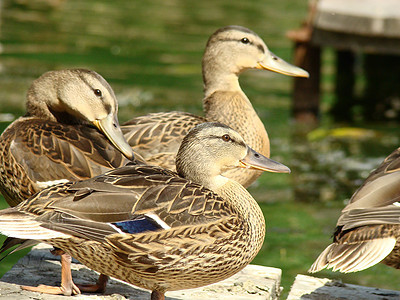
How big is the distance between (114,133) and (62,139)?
0.95ft

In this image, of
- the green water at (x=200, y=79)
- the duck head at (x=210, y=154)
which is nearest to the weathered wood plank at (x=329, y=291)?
the green water at (x=200, y=79)

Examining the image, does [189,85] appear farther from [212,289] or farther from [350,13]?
[212,289]

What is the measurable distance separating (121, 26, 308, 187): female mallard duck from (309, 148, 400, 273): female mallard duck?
1096mm

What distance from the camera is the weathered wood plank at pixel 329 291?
436cm

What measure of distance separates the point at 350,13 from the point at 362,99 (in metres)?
2.89

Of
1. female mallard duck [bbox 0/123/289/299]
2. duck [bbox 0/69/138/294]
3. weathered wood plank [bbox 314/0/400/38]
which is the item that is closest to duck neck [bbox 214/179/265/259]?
female mallard duck [bbox 0/123/289/299]

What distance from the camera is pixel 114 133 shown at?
435 cm

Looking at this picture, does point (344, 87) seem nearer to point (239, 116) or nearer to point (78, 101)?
point (239, 116)

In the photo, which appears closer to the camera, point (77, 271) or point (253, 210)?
point (253, 210)

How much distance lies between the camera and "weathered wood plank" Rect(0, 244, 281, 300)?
4.01 meters

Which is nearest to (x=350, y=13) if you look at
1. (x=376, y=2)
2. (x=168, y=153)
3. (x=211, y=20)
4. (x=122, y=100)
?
(x=376, y=2)

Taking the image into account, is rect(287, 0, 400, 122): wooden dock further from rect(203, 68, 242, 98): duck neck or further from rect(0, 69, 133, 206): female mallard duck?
rect(0, 69, 133, 206): female mallard duck

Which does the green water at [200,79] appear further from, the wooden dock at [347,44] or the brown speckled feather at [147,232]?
the brown speckled feather at [147,232]

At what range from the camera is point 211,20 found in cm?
1522
